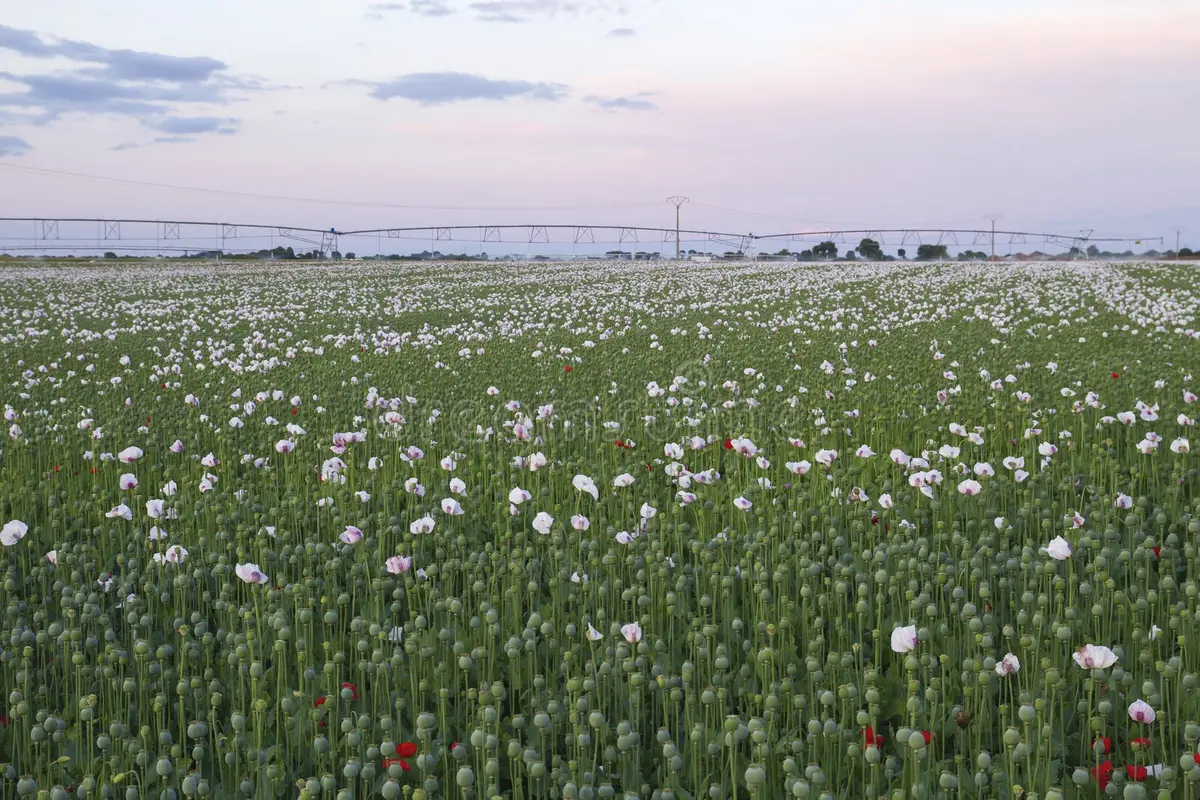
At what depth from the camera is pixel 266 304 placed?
22562 mm

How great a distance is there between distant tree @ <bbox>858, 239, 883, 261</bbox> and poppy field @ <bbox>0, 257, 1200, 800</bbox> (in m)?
76.8

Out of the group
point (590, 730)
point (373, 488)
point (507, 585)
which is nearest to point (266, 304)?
point (373, 488)

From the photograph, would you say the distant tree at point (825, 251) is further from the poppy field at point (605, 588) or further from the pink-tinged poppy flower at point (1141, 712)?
the pink-tinged poppy flower at point (1141, 712)

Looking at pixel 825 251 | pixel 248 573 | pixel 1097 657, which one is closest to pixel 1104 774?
pixel 1097 657

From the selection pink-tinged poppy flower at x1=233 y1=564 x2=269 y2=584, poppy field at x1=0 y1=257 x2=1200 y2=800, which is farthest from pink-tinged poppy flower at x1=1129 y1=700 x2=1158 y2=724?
pink-tinged poppy flower at x1=233 y1=564 x2=269 y2=584

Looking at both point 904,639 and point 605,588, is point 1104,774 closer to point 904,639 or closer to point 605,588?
point 904,639

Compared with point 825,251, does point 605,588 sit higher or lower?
lower

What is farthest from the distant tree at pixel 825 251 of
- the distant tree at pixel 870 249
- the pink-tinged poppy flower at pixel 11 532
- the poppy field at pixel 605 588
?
the pink-tinged poppy flower at pixel 11 532

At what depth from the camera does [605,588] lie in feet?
13.9

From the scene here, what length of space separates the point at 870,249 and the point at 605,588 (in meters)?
91.0

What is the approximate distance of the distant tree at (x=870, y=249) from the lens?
280 ft

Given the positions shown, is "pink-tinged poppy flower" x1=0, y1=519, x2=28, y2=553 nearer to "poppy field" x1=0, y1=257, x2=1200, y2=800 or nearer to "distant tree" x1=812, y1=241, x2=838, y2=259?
"poppy field" x1=0, y1=257, x2=1200, y2=800

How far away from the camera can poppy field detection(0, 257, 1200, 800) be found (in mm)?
3359

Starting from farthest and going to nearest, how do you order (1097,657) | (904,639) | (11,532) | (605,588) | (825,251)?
(825,251), (11,532), (605,588), (904,639), (1097,657)
